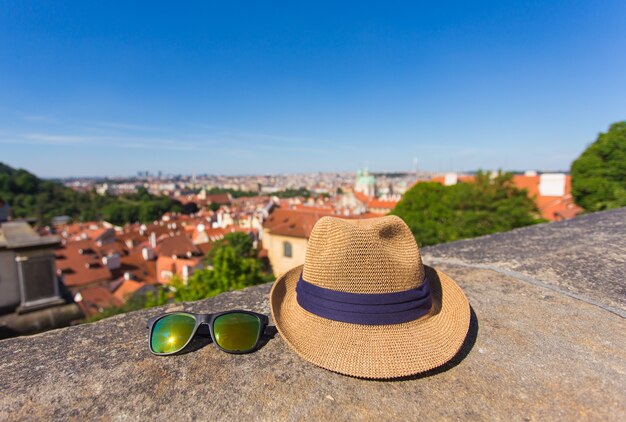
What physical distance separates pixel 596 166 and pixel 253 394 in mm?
14405

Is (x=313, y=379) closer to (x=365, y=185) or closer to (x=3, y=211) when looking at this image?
(x=3, y=211)

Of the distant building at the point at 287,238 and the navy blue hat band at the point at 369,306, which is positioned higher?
the navy blue hat band at the point at 369,306

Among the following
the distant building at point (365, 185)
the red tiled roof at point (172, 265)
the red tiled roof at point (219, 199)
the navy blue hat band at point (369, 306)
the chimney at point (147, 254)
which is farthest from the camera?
the red tiled roof at point (219, 199)

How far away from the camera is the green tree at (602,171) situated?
10617 millimetres

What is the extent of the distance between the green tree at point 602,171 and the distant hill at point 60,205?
71.1 meters

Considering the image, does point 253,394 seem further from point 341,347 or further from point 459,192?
point 459,192

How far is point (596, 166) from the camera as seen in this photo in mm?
11156

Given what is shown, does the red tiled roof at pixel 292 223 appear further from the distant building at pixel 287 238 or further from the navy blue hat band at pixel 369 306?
the navy blue hat band at pixel 369 306

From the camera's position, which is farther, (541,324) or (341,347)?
(541,324)

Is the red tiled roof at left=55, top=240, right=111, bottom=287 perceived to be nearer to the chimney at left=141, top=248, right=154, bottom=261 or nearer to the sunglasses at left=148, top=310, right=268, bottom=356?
the chimney at left=141, top=248, right=154, bottom=261

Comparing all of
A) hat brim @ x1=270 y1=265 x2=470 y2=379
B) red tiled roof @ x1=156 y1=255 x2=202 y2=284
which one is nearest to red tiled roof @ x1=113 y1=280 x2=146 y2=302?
red tiled roof @ x1=156 y1=255 x2=202 y2=284

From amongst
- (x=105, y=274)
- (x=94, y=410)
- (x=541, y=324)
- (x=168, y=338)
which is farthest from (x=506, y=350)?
(x=105, y=274)

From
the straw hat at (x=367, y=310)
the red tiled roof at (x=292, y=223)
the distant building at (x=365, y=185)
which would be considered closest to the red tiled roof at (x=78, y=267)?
the red tiled roof at (x=292, y=223)

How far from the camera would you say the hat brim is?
114 cm
